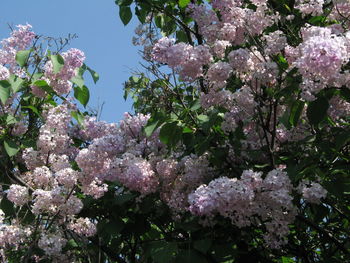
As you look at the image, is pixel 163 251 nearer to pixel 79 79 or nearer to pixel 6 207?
pixel 6 207

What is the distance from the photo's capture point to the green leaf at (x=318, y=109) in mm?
2561

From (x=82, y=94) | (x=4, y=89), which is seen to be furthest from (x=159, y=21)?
(x=4, y=89)

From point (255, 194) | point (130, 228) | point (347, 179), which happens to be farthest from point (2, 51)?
point (347, 179)

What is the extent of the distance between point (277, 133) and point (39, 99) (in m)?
1.96

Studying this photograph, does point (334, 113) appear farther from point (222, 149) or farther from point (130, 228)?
point (130, 228)

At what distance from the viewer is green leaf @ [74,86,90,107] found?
3814mm

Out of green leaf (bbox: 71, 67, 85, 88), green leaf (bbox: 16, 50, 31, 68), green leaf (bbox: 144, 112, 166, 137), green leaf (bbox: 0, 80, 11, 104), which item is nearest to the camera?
green leaf (bbox: 144, 112, 166, 137)

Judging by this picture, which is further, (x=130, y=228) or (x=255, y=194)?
(x=130, y=228)

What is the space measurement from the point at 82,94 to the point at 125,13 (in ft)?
2.85

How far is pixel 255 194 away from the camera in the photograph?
271 centimetres

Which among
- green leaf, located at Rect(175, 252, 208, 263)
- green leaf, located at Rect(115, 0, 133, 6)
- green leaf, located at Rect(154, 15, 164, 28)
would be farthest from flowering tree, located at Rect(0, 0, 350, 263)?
green leaf, located at Rect(154, 15, 164, 28)

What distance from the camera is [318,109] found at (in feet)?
8.42

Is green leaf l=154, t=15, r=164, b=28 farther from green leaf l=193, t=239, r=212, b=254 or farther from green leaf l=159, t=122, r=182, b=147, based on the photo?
green leaf l=193, t=239, r=212, b=254

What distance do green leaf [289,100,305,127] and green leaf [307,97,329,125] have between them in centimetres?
14
